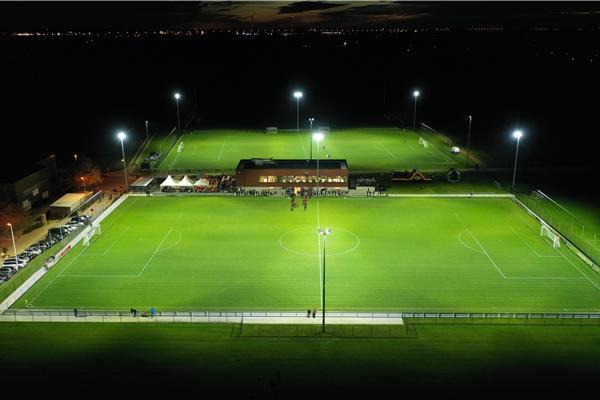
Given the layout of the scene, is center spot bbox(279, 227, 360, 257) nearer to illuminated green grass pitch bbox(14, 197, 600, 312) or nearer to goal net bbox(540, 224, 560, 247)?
illuminated green grass pitch bbox(14, 197, 600, 312)

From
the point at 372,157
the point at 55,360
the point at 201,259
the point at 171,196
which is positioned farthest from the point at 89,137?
the point at 55,360

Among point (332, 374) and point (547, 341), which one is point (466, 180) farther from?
point (332, 374)

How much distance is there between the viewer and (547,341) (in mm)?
32844

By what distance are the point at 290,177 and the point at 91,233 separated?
24.2 m

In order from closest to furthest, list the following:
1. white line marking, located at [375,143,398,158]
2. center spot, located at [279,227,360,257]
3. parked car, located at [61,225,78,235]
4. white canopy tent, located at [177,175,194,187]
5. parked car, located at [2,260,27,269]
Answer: parked car, located at [2,260,27,269]
center spot, located at [279,227,360,257]
parked car, located at [61,225,78,235]
white canopy tent, located at [177,175,194,187]
white line marking, located at [375,143,398,158]

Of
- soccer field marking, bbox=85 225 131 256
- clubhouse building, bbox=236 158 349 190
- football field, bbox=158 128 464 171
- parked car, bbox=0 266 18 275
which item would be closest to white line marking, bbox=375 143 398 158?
football field, bbox=158 128 464 171

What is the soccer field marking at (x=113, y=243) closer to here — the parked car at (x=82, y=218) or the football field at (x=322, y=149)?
the parked car at (x=82, y=218)

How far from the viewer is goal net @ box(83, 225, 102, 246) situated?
48.2m

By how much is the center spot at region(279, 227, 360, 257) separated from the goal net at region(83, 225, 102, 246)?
17.7 metres

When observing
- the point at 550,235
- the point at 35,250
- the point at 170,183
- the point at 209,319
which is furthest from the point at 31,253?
the point at 550,235

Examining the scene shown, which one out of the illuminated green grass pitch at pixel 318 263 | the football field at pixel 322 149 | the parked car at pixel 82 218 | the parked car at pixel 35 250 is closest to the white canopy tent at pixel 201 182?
the illuminated green grass pitch at pixel 318 263

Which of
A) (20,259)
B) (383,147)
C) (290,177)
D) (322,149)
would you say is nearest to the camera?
(20,259)

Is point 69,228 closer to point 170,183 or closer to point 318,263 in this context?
point 170,183

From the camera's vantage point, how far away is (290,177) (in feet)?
210
